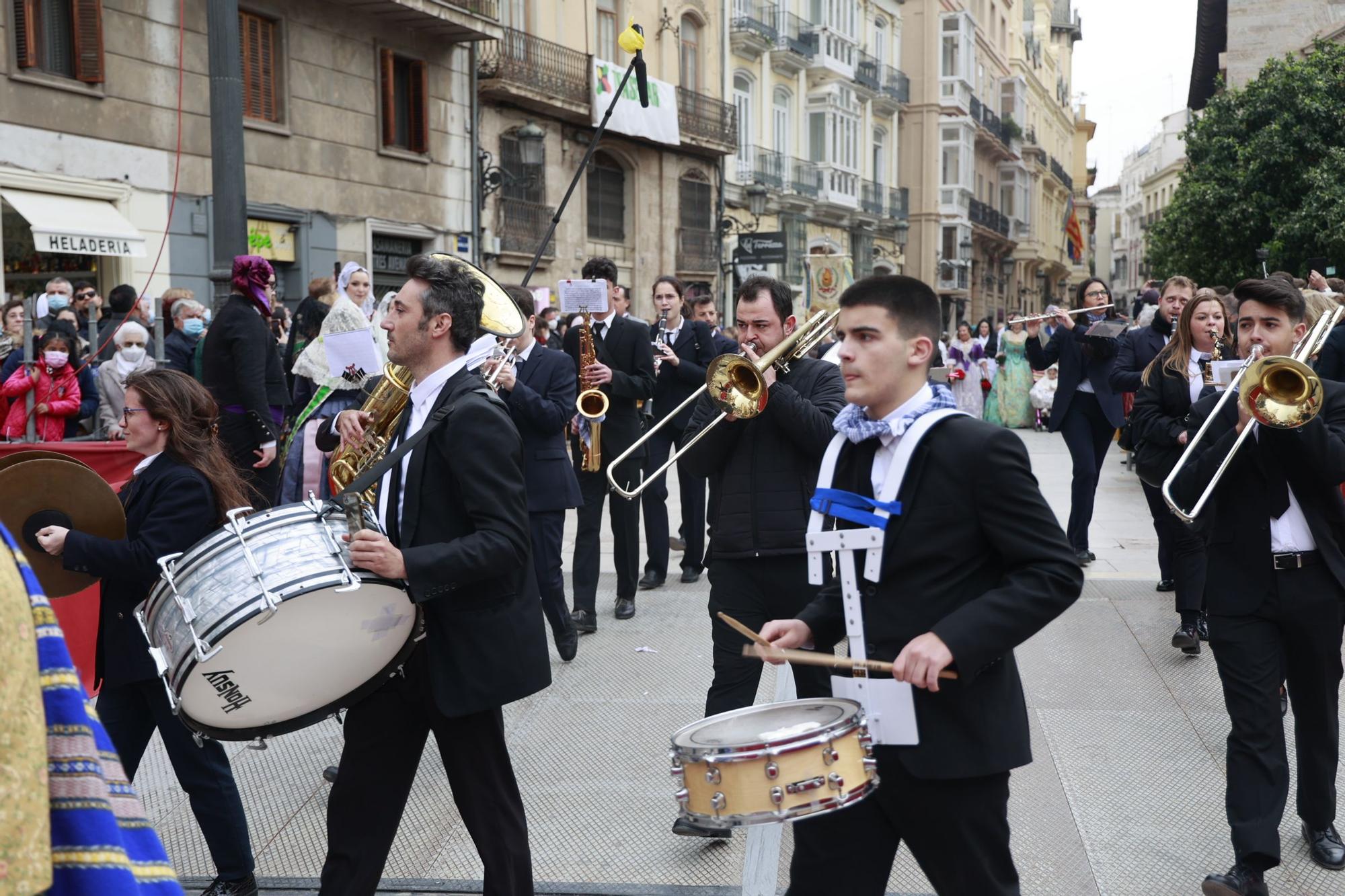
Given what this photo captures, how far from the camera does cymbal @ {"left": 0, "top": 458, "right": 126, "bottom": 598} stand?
12.3 feet

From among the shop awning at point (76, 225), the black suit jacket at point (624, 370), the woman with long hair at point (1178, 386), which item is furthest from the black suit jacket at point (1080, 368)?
the shop awning at point (76, 225)

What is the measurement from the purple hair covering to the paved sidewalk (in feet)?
8.90

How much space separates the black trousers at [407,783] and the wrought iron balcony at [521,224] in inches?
771

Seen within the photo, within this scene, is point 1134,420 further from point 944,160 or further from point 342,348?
point 944,160

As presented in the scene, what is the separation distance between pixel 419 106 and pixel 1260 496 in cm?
1850

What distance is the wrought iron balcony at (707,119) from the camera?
28359 millimetres

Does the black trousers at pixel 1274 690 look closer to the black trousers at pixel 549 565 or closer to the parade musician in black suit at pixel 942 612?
the parade musician in black suit at pixel 942 612

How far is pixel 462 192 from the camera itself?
21.7m

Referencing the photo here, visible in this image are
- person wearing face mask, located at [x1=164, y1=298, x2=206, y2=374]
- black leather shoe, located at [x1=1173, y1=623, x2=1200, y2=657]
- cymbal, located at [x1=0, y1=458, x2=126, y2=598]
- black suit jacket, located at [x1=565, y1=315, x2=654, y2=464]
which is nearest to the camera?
cymbal, located at [x1=0, y1=458, x2=126, y2=598]

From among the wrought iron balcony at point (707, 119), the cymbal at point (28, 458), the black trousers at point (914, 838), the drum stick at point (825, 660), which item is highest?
the wrought iron balcony at point (707, 119)

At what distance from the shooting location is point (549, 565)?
6785mm

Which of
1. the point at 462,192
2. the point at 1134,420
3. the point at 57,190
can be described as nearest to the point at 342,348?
the point at 1134,420

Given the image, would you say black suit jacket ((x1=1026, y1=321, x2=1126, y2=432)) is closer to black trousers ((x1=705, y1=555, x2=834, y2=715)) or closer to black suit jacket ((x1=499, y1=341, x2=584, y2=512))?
black suit jacket ((x1=499, y1=341, x2=584, y2=512))

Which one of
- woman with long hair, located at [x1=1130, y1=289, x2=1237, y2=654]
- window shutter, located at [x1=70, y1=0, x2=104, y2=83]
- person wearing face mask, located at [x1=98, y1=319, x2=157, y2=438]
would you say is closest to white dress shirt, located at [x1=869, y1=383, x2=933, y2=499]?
woman with long hair, located at [x1=1130, y1=289, x2=1237, y2=654]
